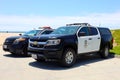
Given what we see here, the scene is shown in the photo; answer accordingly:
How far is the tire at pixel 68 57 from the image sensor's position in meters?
8.86

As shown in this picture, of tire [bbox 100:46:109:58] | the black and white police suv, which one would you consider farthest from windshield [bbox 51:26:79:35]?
tire [bbox 100:46:109:58]

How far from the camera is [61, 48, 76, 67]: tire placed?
886 centimetres

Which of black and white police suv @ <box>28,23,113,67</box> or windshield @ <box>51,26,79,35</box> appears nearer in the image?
black and white police suv @ <box>28,23,113,67</box>

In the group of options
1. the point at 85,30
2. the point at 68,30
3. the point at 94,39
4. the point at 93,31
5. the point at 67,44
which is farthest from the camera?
the point at 93,31

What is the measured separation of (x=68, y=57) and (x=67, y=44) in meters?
0.55

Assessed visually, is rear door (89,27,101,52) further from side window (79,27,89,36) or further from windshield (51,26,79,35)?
windshield (51,26,79,35)

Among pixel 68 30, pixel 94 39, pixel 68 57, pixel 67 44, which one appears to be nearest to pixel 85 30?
pixel 94 39

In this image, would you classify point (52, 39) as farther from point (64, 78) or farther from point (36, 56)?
point (64, 78)

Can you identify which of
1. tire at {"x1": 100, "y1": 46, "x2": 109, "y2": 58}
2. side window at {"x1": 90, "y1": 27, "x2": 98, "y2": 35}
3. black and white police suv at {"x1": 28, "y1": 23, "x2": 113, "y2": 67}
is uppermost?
side window at {"x1": 90, "y1": 27, "x2": 98, "y2": 35}

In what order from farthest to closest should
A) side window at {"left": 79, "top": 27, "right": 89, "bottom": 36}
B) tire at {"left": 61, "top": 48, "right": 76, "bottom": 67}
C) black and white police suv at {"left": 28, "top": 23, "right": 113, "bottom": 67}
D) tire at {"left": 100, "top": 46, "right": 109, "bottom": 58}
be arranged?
tire at {"left": 100, "top": 46, "right": 109, "bottom": 58}, side window at {"left": 79, "top": 27, "right": 89, "bottom": 36}, tire at {"left": 61, "top": 48, "right": 76, "bottom": 67}, black and white police suv at {"left": 28, "top": 23, "right": 113, "bottom": 67}

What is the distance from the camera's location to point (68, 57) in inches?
359

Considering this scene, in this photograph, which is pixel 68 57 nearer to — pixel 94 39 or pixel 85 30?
pixel 85 30

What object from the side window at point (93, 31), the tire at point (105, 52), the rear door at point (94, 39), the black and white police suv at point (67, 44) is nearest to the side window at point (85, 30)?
the black and white police suv at point (67, 44)

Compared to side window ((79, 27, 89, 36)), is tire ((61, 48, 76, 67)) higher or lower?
lower
